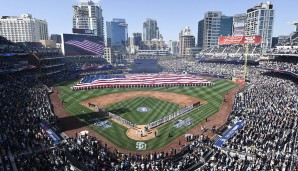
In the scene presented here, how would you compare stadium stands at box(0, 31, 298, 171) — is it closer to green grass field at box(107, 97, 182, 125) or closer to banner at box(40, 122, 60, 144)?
banner at box(40, 122, 60, 144)

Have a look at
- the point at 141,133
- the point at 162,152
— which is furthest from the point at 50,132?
the point at 162,152

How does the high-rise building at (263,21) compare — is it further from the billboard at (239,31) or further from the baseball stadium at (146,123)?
the baseball stadium at (146,123)

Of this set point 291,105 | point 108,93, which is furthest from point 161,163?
point 108,93

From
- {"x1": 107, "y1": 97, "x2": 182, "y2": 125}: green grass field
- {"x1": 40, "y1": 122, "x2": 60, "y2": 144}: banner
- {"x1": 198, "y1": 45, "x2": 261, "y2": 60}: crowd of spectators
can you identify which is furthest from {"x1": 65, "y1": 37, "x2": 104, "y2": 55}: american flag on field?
{"x1": 40, "y1": 122, "x2": 60, "y2": 144}: banner

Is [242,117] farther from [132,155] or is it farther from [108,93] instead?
[108,93]

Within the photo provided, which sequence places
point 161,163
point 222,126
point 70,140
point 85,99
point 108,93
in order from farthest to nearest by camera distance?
1. point 108,93
2. point 85,99
3. point 222,126
4. point 70,140
5. point 161,163

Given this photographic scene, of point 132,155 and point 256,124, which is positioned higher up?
point 256,124
